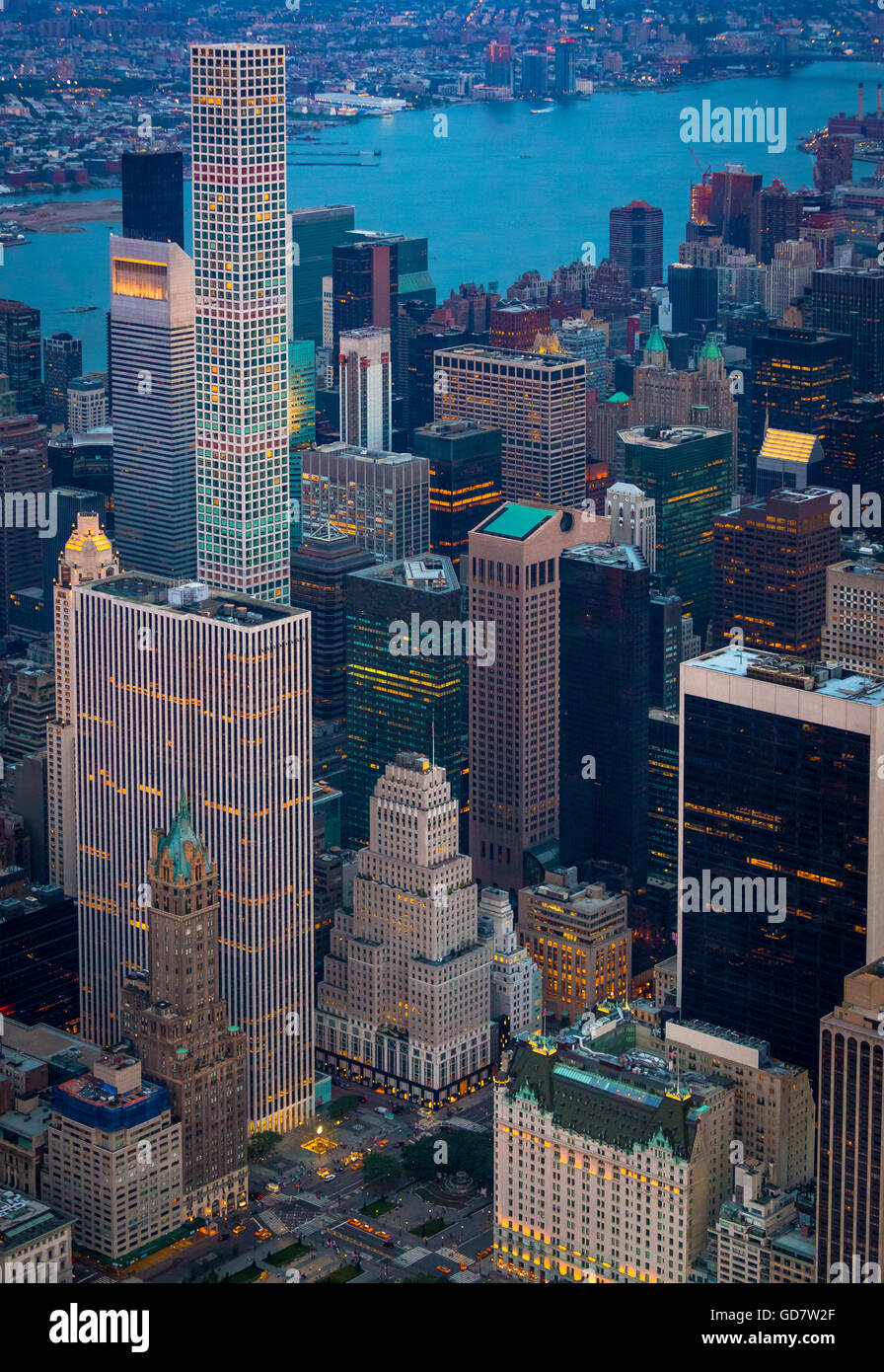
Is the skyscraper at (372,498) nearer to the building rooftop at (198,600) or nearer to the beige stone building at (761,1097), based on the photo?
the building rooftop at (198,600)

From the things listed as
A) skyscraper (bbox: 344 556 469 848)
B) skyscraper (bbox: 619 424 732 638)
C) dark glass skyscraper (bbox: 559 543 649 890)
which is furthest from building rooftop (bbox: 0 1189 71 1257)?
skyscraper (bbox: 619 424 732 638)

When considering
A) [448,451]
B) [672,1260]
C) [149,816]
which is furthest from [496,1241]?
[448,451]

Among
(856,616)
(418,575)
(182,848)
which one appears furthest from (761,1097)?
(418,575)

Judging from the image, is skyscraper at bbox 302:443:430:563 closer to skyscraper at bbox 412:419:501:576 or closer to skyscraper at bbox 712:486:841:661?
skyscraper at bbox 412:419:501:576

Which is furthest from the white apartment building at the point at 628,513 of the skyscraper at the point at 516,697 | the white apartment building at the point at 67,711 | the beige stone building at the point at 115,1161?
the beige stone building at the point at 115,1161

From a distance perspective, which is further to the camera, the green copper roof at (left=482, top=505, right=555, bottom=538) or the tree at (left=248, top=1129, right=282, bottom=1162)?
the green copper roof at (left=482, top=505, right=555, bottom=538)

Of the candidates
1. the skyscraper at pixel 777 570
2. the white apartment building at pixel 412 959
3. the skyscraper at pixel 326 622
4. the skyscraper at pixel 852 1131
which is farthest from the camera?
the skyscraper at pixel 326 622
